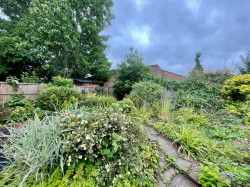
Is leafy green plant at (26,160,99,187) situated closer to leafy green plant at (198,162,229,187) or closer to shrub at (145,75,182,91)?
leafy green plant at (198,162,229,187)

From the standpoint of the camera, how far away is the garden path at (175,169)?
5.76 feet

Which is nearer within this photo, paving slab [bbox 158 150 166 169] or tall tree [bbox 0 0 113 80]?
paving slab [bbox 158 150 166 169]

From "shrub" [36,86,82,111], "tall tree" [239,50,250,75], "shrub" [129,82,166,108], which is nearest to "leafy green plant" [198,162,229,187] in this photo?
"shrub" [129,82,166,108]

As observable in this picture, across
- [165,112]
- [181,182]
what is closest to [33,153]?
[181,182]

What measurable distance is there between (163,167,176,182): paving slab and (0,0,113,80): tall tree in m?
9.49

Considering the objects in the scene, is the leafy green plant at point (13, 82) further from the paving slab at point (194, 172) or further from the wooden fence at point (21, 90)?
the paving slab at point (194, 172)

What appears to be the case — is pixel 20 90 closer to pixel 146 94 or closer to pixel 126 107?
pixel 146 94

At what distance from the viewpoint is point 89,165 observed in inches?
60.9

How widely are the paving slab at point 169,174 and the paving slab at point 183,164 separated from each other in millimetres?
125

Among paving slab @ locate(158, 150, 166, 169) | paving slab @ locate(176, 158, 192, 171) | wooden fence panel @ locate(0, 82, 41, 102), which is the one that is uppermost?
wooden fence panel @ locate(0, 82, 41, 102)

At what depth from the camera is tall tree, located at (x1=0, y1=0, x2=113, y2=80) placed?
9.03 m

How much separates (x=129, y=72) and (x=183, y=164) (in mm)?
8318

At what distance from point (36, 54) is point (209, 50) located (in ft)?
37.6

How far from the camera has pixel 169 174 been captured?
73.4 inches
